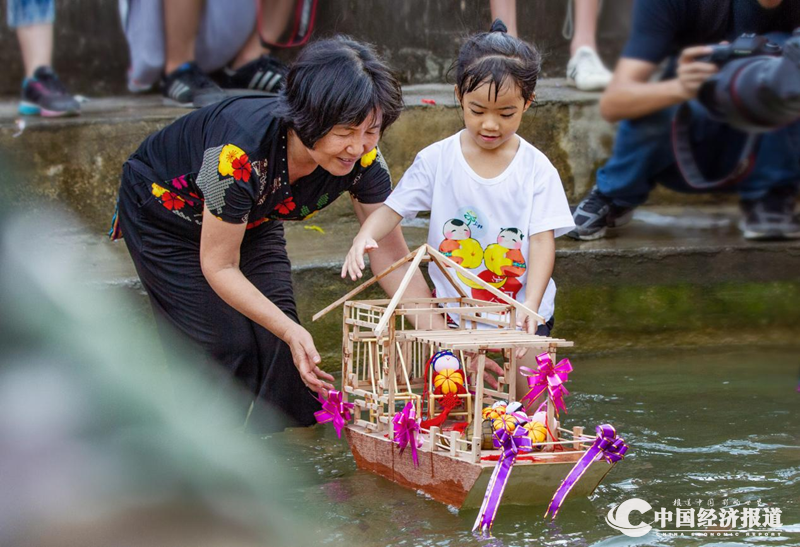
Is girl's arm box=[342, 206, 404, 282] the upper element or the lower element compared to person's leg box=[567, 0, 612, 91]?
lower

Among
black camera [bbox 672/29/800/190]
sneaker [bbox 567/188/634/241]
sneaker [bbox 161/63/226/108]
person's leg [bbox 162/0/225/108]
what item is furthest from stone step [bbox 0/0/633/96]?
black camera [bbox 672/29/800/190]

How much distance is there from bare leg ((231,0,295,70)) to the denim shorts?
0.81 m

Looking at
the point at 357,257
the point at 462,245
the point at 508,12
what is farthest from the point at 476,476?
the point at 508,12

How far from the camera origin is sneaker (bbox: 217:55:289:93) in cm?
451

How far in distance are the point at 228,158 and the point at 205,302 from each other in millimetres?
469

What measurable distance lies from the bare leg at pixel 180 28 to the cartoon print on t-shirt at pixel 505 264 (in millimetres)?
2171

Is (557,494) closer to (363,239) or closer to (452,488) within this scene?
(452,488)

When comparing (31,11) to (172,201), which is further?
(31,11)

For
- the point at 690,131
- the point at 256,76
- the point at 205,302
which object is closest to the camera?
the point at 205,302

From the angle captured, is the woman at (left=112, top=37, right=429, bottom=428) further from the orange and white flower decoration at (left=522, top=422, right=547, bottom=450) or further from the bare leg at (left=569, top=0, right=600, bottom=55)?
the bare leg at (left=569, top=0, right=600, bottom=55)

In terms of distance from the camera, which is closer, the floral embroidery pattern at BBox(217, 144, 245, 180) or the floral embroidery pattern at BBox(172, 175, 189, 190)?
the floral embroidery pattern at BBox(217, 144, 245, 180)

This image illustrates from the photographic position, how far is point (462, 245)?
112 inches

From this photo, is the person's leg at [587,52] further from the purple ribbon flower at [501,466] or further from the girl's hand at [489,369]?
the purple ribbon flower at [501,466]

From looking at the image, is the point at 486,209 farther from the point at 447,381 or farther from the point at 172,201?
the point at 172,201
